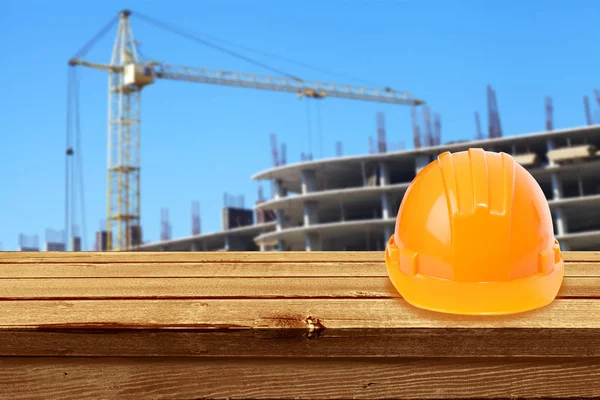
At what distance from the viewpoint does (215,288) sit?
3076 millimetres

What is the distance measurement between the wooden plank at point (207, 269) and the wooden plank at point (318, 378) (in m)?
0.94

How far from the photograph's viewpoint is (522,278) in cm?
285

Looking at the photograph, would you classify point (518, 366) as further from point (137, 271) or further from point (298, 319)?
point (137, 271)

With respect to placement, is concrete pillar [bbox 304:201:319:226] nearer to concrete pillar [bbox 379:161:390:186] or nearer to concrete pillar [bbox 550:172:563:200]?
concrete pillar [bbox 379:161:390:186]

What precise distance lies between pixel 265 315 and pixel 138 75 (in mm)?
81280

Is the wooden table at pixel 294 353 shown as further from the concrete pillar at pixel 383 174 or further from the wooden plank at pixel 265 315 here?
the concrete pillar at pixel 383 174

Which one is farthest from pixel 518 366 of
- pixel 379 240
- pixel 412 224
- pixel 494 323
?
pixel 379 240

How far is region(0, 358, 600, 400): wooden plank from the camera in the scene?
244 cm

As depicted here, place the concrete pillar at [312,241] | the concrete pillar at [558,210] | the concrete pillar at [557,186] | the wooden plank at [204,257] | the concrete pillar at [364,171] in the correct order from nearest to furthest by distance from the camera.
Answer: the wooden plank at [204,257] < the concrete pillar at [558,210] < the concrete pillar at [557,186] < the concrete pillar at [364,171] < the concrete pillar at [312,241]

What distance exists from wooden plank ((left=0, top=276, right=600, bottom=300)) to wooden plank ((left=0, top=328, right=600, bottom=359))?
47 centimetres

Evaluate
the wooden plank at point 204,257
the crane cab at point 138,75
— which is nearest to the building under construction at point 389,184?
the crane cab at point 138,75

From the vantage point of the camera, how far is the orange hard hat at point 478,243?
2.80 metres

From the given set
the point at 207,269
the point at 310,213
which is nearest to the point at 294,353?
the point at 207,269

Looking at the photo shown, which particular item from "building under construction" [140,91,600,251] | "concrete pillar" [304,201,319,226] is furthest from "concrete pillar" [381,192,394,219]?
"concrete pillar" [304,201,319,226]
